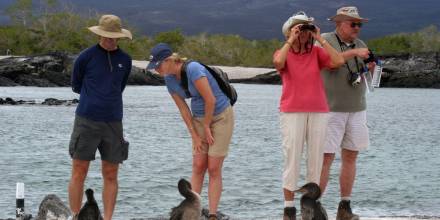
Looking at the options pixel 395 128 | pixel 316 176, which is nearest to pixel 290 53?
pixel 316 176

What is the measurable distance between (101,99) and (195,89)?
83cm

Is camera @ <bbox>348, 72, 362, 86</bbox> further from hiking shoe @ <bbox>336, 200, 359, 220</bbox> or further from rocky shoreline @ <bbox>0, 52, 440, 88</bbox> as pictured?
rocky shoreline @ <bbox>0, 52, 440, 88</bbox>

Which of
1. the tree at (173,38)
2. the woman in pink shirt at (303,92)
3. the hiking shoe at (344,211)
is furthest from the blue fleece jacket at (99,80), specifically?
the tree at (173,38)

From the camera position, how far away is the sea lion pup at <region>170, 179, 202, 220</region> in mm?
7406

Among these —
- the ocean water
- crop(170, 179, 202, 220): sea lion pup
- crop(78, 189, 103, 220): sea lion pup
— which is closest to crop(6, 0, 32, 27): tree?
the ocean water

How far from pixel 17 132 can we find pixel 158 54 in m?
28.4

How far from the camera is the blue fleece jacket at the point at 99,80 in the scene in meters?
7.78

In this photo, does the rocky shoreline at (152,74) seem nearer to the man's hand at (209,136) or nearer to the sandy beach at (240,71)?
the sandy beach at (240,71)

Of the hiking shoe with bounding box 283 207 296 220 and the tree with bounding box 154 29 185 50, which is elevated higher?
the hiking shoe with bounding box 283 207 296 220

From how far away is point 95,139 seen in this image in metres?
7.91

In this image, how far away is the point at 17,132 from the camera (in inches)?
1382

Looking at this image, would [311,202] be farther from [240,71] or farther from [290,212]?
[240,71]

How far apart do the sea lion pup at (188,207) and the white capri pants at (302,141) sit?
3.35 feet

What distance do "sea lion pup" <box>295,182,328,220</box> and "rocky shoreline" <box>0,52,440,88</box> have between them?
6357cm
